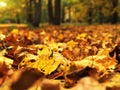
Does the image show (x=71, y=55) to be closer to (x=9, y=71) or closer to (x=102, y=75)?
(x=102, y=75)

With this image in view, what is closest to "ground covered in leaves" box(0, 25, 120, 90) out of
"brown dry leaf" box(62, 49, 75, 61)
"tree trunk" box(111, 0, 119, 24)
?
"brown dry leaf" box(62, 49, 75, 61)

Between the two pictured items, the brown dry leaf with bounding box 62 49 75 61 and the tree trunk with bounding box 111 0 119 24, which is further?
the tree trunk with bounding box 111 0 119 24

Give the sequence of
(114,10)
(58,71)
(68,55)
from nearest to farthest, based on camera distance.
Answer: (58,71) → (68,55) → (114,10)

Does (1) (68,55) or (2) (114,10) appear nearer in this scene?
(1) (68,55)

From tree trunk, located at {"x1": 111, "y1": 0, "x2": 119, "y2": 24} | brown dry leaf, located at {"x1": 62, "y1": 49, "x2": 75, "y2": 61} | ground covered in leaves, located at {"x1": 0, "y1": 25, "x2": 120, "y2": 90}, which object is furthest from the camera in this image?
tree trunk, located at {"x1": 111, "y1": 0, "x2": 119, "y2": 24}

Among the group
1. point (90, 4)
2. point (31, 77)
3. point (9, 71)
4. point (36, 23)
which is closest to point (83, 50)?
point (9, 71)

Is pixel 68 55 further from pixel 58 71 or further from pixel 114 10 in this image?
pixel 114 10

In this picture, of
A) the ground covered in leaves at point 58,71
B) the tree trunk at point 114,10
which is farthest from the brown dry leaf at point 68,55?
the tree trunk at point 114,10

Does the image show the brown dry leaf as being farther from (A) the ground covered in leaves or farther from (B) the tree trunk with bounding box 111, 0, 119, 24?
(B) the tree trunk with bounding box 111, 0, 119, 24

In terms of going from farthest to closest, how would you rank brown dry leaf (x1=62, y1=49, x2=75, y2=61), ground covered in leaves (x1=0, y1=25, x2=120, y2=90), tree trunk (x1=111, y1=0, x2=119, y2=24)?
tree trunk (x1=111, y1=0, x2=119, y2=24)
brown dry leaf (x1=62, y1=49, x2=75, y2=61)
ground covered in leaves (x1=0, y1=25, x2=120, y2=90)

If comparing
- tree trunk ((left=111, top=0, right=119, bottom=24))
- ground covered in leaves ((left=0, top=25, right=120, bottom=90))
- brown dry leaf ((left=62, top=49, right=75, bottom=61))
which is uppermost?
ground covered in leaves ((left=0, top=25, right=120, bottom=90))

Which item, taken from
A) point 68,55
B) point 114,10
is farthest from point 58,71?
point 114,10
